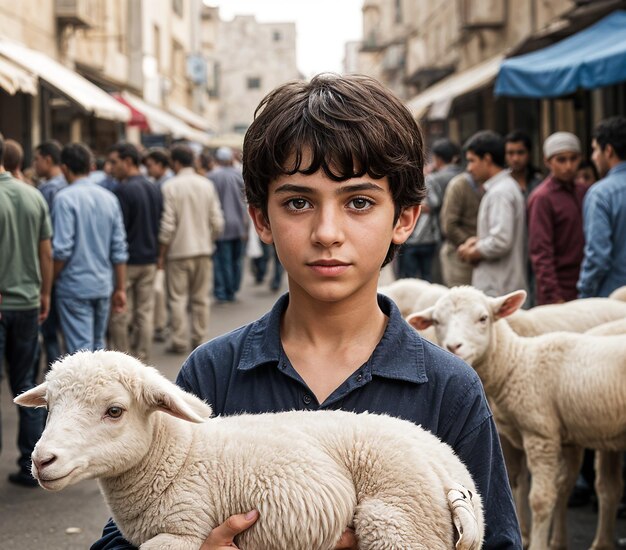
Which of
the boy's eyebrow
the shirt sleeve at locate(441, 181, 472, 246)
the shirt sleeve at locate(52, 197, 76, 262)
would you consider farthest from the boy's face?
the shirt sleeve at locate(441, 181, 472, 246)

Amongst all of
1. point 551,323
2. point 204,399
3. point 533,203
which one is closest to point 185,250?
point 533,203

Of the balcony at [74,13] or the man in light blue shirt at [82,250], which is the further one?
the balcony at [74,13]

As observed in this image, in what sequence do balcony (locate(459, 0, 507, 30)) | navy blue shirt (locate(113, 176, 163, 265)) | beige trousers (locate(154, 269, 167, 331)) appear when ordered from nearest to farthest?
navy blue shirt (locate(113, 176, 163, 265)) → beige trousers (locate(154, 269, 167, 331)) → balcony (locate(459, 0, 507, 30))

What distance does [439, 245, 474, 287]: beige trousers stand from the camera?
873 centimetres

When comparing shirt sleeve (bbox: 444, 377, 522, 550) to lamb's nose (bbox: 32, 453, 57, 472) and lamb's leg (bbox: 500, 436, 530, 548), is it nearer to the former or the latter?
lamb's nose (bbox: 32, 453, 57, 472)

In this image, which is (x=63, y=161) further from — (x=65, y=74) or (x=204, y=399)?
(x=65, y=74)

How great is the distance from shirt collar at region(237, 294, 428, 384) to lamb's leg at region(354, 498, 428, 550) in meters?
0.34

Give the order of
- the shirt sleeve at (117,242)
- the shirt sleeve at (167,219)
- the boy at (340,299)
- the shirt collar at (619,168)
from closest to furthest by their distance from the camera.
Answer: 1. the boy at (340,299)
2. the shirt collar at (619,168)
3. the shirt sleeve at (117,242)
4. the shirt sleeve at (167,219)

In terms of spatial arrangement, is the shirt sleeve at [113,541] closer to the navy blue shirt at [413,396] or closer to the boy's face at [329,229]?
the navy blue shirt at [413,396]

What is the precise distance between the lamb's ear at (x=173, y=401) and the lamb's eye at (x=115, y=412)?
63 millimetres

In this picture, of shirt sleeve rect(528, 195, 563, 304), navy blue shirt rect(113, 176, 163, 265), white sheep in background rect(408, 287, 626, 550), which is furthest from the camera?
navy blue shirt rect(113, 176, 163, 265)

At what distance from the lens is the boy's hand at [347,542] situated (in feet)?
6.55

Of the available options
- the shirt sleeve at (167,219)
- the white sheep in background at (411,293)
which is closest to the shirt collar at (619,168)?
the white sheep in background at (411,293)

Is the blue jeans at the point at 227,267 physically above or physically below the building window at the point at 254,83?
below
